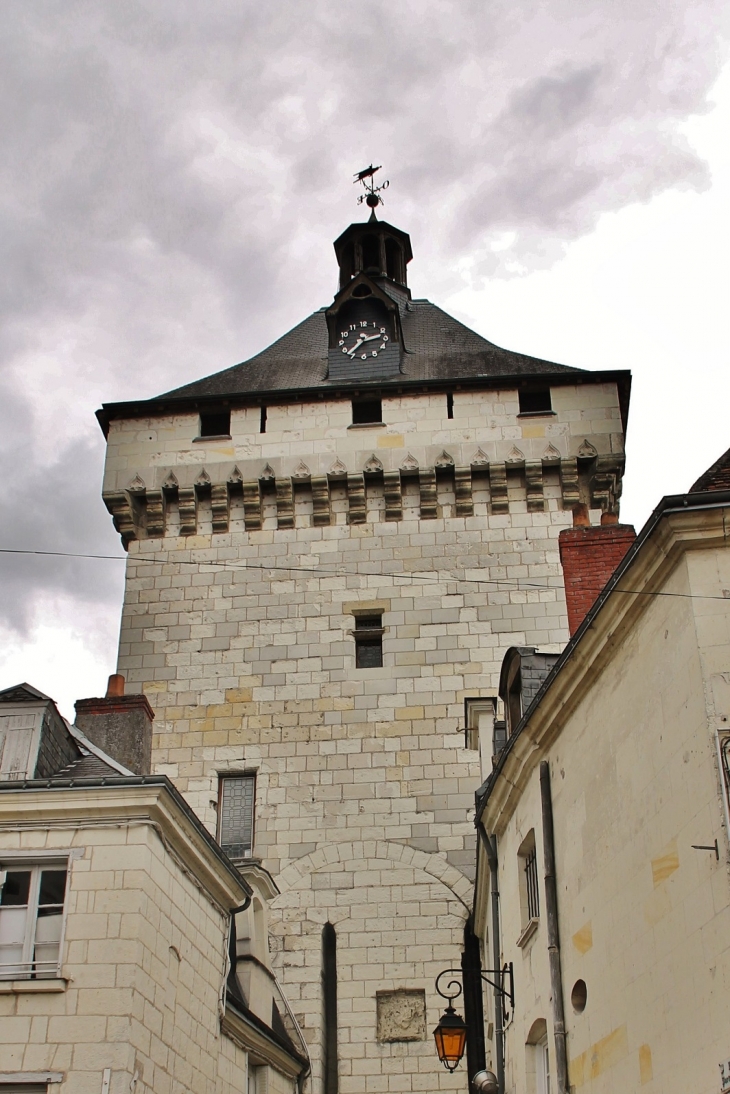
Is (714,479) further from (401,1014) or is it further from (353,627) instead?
(353,627)

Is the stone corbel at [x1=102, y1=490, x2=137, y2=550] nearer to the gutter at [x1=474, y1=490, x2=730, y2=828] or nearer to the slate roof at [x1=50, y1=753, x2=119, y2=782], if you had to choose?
the slate roof at [x1=50, y1=753, x2=119, y2=782]

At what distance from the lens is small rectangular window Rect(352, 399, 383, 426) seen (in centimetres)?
2039

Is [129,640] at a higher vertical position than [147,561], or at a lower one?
lower

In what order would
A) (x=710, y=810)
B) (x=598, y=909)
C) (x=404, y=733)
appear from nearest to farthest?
(x=710, y=810) → (x=598, y=909) → (x=404, y=733)

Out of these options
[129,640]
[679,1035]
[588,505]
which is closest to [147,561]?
[129,640]

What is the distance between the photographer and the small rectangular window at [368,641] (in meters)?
18.0

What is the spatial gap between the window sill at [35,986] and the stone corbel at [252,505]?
11017 mm

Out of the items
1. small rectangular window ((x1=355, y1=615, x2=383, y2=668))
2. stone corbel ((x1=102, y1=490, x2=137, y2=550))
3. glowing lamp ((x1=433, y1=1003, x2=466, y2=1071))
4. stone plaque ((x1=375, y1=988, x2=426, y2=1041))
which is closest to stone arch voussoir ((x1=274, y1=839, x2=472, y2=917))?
stone plaque ((x1=375, y1=988, x2=426, y2=1041))

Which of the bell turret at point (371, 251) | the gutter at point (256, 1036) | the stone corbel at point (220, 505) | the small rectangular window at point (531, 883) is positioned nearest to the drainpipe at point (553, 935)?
the small rectangular window at point (531, 883)

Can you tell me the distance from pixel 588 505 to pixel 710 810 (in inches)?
514

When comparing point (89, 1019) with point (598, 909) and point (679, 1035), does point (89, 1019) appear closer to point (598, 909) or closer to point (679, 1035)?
point (598, 909)

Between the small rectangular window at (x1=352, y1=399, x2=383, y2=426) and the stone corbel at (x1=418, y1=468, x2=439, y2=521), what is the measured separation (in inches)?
60.9

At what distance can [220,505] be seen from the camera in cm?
1961

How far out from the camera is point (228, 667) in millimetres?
17984
